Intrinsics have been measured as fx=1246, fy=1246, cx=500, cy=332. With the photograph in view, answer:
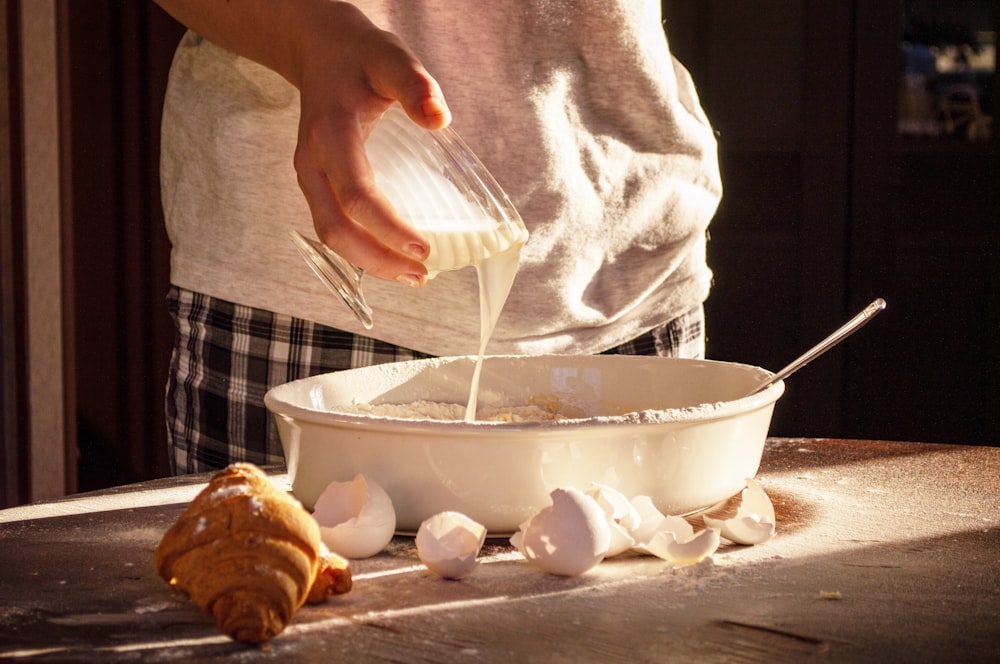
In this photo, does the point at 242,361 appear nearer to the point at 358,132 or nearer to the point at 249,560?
the point at 358,132

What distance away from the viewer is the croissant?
603mm

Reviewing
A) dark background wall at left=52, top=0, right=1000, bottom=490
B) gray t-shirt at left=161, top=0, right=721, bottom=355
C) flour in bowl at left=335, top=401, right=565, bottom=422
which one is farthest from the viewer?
dark background wall at left=52, top=0, right=1000, bottom=490

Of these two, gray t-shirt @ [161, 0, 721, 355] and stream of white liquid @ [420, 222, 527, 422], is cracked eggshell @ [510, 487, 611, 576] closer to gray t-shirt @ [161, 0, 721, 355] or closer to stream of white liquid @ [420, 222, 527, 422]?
stream of white liquid @ [420, 222, 527, 422]

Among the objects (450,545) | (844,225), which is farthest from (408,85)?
(844,225)

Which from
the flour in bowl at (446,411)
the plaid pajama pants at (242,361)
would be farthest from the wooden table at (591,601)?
the plaid pajama pants at (242,361)

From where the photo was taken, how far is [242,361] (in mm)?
1179

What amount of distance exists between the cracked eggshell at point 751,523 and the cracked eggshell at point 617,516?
0.06 metres

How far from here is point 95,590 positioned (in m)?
0.69

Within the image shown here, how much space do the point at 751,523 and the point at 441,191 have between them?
0.96 ft

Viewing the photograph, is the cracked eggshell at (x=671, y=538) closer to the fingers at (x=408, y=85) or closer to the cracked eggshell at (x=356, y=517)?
the cracked eggshell at (x=356, y=517)

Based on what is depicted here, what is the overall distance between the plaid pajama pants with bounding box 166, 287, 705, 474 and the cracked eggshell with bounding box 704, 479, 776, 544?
0.40 metres

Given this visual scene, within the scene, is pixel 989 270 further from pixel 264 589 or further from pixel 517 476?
pixel 264 589

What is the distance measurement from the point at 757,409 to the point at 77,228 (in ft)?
5.64

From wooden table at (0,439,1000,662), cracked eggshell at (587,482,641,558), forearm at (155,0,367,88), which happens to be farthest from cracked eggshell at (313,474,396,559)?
forearm at (155,0,367,88)
